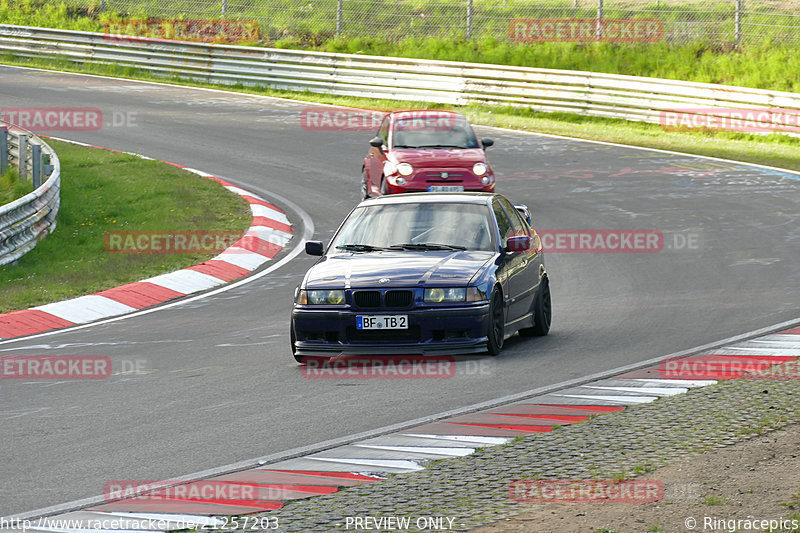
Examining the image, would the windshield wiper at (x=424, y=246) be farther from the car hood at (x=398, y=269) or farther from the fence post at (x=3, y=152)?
the fence post at (x=3, y=152)

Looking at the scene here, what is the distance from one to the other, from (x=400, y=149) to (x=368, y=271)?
9058mm

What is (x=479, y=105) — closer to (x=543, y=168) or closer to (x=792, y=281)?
(x=543, y=168)

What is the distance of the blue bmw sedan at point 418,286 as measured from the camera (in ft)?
33.6

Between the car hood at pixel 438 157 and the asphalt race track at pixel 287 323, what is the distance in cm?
144

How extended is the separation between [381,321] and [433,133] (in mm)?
10029

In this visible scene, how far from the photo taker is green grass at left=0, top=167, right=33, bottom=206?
745 inches

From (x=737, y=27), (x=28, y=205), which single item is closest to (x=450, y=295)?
(x=28, y=205)

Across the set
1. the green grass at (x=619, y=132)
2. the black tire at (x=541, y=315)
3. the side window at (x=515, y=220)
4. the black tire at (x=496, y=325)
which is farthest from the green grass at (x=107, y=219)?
the green grass at (x=619, y=132)

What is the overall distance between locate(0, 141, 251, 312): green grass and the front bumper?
5.45 m

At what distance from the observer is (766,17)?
30828mm

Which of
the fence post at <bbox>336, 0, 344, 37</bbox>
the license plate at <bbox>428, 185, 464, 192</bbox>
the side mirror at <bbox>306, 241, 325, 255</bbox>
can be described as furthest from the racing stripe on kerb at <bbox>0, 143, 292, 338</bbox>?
the fence post at <bbox>336, 0, 344, 37</bbox>

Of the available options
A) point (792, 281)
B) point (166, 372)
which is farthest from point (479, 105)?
point (166, 372)

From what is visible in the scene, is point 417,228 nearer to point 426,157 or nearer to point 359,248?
point 359,248

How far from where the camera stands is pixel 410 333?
33.5 ft
